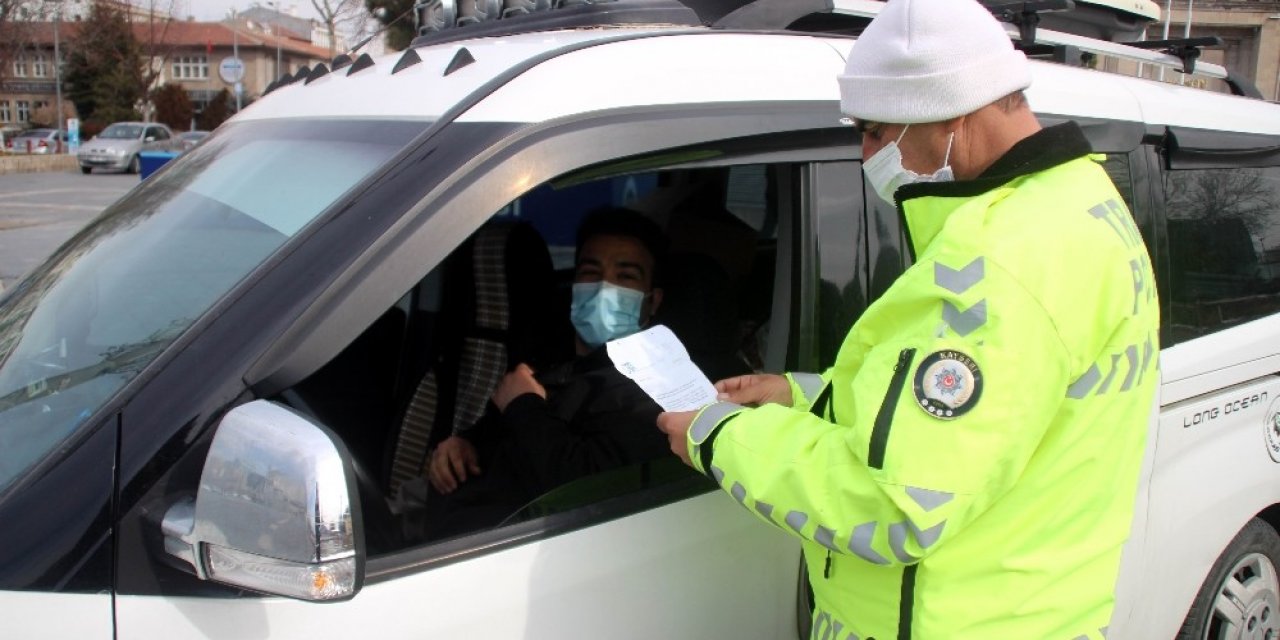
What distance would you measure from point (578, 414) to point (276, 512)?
1.11 m

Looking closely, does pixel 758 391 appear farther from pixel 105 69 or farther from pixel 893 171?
pixel 105 69

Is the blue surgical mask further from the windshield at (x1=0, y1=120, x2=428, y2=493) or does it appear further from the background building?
the background building

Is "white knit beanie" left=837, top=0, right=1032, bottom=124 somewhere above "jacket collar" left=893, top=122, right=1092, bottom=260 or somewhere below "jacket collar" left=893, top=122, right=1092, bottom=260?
above

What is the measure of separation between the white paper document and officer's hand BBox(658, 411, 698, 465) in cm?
5

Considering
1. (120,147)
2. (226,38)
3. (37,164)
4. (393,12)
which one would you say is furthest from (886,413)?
(226,38)

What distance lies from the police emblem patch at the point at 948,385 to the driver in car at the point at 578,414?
2.79 ft

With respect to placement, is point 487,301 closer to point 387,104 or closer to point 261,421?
point 387,104

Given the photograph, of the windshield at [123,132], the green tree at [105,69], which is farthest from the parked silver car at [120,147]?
the green tree at [105,69]

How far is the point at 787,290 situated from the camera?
2092mm

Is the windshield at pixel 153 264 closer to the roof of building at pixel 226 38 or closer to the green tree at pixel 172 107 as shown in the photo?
the green tree at pixel 172 107

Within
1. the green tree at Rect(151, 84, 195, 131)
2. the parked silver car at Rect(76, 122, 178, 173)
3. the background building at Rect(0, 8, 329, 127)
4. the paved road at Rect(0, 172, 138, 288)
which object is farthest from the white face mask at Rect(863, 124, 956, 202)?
the background building at Rect(0, 8, 329, 127)

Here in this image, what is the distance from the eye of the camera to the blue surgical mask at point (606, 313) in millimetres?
2664

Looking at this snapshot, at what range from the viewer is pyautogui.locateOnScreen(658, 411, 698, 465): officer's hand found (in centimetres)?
167

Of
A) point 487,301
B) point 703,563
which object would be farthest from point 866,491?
point 487,301
